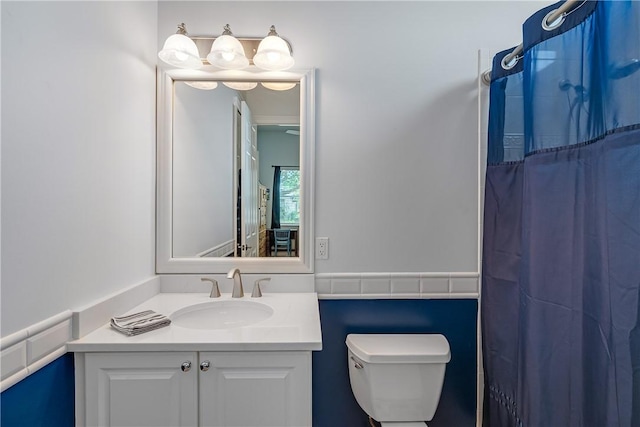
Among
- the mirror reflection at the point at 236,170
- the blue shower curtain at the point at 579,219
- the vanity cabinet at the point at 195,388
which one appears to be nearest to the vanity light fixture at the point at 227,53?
the mirror reflection at the point at 236,170

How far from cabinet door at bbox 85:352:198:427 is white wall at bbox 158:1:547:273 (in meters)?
0.73

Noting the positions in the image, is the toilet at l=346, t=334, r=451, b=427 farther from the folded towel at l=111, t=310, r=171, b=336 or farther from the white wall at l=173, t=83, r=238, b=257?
the white wall at l=173, t=83, r=238, b=257

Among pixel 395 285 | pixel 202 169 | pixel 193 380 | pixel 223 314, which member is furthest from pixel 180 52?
pixel 395 285

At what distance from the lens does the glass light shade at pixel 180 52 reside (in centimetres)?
128

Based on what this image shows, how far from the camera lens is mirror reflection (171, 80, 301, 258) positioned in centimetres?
144

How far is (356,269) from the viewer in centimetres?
144

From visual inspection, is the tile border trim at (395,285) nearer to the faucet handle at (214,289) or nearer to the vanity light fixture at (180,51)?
the faucet handle at (214,289)

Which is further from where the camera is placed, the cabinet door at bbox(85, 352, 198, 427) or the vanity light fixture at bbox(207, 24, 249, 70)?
the vanity light fixture at bbox(207, 24, 249, 70)

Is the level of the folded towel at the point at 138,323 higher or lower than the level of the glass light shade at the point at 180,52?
lower

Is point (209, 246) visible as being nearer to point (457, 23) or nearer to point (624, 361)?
point (624, 361)

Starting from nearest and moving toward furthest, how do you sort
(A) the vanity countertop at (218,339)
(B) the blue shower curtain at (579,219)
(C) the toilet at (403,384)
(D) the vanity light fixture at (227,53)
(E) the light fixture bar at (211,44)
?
(B) the blue shower curtain at (579,219) < (A) the vanity countertop at (218,339) < (C) the toilet at (403,384) < (D) the vanity light fixture at (227,53) < (E) the light fixture bar at (211,44)

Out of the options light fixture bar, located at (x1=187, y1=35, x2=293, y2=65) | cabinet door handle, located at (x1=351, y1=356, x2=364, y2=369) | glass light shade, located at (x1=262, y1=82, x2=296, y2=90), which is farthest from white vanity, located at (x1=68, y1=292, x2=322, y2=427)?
light fixture bar, located at (x1=187, y1=35, x2=293, y2=65)

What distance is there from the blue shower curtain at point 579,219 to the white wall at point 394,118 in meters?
0.34

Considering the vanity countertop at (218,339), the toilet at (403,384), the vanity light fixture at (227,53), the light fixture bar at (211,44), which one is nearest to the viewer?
the vanity countertop at (218,339)
